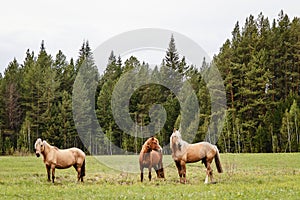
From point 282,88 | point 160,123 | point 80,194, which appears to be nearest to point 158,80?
point 160,123

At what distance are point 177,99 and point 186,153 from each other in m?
46.5

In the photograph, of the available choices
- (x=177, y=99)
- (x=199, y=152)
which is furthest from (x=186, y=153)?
(x=177, y=99)

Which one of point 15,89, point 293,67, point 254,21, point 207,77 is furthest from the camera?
point 15,89

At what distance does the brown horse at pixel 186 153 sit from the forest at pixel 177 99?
1290 inches

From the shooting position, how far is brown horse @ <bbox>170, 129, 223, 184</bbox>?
57.3ft

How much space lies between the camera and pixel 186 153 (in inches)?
694

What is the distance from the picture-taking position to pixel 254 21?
68938 millimetres

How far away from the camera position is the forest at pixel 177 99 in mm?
56531

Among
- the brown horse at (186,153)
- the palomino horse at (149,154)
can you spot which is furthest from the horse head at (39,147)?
the brown horse at (186,153)

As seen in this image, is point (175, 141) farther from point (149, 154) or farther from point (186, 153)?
point (149, 154)

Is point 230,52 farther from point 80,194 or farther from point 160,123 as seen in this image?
point 80,194

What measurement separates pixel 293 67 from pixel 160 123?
22.3 meters

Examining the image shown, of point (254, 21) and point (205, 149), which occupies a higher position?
point (254, 21)

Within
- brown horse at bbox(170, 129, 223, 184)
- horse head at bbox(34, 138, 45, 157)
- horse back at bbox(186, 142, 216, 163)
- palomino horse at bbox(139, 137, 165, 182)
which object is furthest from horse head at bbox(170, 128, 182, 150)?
horse head at bbox(34, 138, 45, 157)
